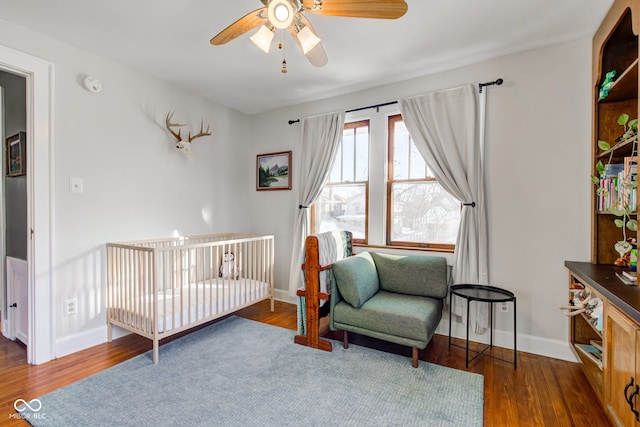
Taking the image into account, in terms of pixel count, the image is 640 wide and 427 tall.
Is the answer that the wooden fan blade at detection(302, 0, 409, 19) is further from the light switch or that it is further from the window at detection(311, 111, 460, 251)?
the light switch

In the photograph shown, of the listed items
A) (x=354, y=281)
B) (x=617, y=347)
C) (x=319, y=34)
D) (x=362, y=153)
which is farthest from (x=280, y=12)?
(x=617, y=347)

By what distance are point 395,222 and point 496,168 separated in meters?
1.01

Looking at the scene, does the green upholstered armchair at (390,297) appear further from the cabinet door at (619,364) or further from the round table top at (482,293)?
the cabinet door at (619,364)

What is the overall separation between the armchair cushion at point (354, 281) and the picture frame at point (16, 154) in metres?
2.62

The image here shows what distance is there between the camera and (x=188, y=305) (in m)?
2.46

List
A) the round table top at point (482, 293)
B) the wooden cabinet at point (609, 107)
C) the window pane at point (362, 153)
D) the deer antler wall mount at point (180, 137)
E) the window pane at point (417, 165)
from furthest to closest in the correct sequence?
the window pane at point (362, 153) < the deer antler wall mount at point (180, 137) < the window pane at point (417, 165) < the round table top at point (482, 293) < the wooden cabinet at point (609, 107)

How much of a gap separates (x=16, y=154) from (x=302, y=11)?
265 centimetres

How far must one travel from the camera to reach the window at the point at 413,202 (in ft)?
9.25

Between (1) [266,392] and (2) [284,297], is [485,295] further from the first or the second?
(2) [284,297]

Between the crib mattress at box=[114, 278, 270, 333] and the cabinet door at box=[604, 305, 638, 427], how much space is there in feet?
8.57

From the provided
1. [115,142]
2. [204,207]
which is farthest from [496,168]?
[115,142]

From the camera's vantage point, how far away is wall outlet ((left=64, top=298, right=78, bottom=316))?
2.37 m

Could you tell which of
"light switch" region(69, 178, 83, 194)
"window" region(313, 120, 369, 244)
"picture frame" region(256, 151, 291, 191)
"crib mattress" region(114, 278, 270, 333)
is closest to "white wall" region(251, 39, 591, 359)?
"window" region(313, 120, 369, 244)

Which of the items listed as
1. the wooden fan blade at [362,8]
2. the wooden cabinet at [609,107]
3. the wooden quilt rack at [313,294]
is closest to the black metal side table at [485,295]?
the wooden cabinet at [609,107]
